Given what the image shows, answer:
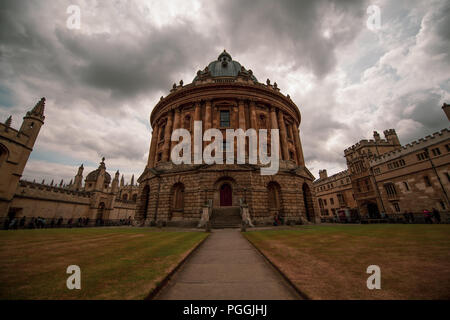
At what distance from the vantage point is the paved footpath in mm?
2990

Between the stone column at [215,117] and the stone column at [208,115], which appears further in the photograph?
the stone column at [215,117]

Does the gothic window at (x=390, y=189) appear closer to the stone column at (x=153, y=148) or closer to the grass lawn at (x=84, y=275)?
the grass lawn at (x=84, y=275)

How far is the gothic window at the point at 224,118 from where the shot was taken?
25164 millimetres

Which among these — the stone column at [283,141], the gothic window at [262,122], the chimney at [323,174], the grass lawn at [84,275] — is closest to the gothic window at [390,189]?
the stone column at [283,141]

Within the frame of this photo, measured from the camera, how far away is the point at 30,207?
23.8 m

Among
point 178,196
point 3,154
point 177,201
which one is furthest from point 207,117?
point 3,154

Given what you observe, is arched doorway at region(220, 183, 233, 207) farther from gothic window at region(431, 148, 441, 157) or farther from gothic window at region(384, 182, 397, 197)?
gothic window at region(431, 148, 441, 157)

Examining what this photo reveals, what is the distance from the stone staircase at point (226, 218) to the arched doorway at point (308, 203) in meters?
11.1

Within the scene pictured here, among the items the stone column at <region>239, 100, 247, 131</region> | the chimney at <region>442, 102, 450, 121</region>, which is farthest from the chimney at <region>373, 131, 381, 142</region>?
the stone column at <region>239, 100, 247, 131</region>

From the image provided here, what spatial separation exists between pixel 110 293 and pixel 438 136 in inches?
1409

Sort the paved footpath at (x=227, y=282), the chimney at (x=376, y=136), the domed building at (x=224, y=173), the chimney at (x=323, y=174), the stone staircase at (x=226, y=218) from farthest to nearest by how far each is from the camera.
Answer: the chimney at (x=323, y=174) → the chimney at (x=376, y=136) → the domed building at (x=224, y=173) → the stone staircase at (x=226, y=218) → the paved footpath at (x=227, y=282)

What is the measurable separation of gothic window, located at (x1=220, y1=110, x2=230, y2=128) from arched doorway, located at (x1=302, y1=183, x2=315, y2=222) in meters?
13.8
